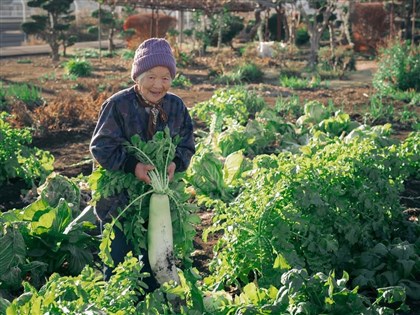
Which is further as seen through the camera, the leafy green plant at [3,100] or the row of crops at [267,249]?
the leafy green plant at [3,100]

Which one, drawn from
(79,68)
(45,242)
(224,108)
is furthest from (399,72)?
(45,242)

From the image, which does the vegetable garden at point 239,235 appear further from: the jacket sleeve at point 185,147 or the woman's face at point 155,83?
the woman's face at point 155,83

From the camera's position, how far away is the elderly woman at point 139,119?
4004mm

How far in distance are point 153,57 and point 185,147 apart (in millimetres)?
530

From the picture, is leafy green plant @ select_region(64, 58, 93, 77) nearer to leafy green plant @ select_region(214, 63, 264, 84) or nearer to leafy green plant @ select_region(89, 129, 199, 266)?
leafy green plant @ select_region(214, 63, 264, 84)

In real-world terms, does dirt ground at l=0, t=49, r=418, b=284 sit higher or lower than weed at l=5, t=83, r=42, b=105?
lower

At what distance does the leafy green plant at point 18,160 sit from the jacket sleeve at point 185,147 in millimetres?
2569

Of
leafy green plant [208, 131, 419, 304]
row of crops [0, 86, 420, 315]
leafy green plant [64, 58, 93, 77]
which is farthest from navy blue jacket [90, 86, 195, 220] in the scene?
leafy green plant [64, 58, 93, 77]

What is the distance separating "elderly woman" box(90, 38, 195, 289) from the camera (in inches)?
158

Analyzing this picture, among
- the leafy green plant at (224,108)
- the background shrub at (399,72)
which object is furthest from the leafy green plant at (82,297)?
the background shrub at (399,72)

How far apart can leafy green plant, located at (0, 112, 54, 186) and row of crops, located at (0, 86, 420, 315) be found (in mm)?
1215

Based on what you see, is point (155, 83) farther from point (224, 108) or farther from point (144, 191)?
point (224, 108)

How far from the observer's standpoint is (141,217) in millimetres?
4004

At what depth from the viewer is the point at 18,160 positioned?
6762 mm
